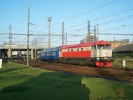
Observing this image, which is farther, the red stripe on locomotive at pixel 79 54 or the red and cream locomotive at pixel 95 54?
the red stripe on locomotive at pixel 79 54

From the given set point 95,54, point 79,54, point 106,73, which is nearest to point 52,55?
point 79,54

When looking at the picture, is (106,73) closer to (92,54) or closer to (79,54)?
(92,54)

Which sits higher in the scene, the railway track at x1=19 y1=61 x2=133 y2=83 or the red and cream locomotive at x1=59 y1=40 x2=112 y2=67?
the red and cream locomotive at x1=59 y1=40 x2=112 y2=67

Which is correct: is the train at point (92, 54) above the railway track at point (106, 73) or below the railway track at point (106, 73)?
above

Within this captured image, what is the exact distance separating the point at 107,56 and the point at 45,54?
34.0 meters

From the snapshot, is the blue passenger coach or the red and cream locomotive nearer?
the red and cream locomotive

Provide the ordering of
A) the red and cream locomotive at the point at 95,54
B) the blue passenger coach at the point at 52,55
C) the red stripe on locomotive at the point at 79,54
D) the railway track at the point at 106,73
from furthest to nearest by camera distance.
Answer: the blue passenger coach at the point at 52,55 < the red stripe on locomotive at the point at 79,54 < the red and cream locomotive at the point at 95,54 < the railway track at the point at 106,73

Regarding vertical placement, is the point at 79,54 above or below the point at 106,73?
Result: above

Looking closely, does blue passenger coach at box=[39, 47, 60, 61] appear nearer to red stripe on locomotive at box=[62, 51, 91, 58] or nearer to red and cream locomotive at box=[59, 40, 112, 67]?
red stripe on locomotive at box=[62, 51, 91, 58]

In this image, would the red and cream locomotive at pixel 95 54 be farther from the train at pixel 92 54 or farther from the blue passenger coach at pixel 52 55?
the blue passenger coach at pixel 52 55

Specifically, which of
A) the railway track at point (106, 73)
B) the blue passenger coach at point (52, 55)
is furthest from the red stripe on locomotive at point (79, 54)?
the blue passenger coach at point (52, 55)

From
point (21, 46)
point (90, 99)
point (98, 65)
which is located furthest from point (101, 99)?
point (21, 46)

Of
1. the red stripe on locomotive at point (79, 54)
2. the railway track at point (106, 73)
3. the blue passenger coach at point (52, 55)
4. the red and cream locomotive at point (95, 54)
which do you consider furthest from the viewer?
the blue passenger coach at point (52, 55)

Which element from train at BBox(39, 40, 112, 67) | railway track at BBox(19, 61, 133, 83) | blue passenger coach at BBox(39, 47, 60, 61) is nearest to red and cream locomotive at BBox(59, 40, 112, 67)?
train at BBox(39, 40, 112, 67)
